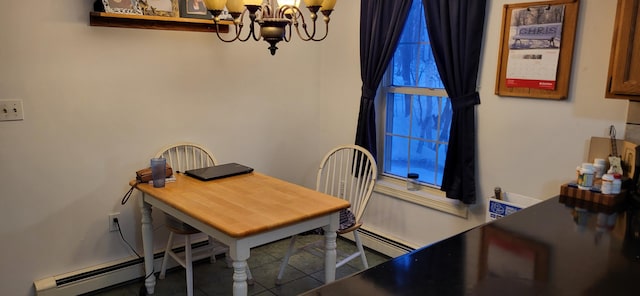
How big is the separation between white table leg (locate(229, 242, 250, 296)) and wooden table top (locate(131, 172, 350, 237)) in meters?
0.08

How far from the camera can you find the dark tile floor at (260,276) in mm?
2914

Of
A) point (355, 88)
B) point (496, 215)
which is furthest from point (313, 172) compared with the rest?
point (496, 215)

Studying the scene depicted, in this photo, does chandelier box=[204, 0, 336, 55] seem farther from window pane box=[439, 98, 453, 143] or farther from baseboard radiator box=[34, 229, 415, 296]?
baseboard radiator box=[34, 229, 415, 296]

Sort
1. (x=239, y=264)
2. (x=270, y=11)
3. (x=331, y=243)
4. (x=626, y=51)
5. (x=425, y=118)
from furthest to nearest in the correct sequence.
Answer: (x=425, y=118) → (x=331, y=243) → (x=270, y=11) → (x=239, y=264) → (x=626, y=51)

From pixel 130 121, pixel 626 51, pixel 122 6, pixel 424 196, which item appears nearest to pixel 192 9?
pixel 122 6

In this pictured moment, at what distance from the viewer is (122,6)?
2.61 metres

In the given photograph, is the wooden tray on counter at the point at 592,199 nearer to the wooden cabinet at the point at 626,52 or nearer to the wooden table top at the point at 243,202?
the wooden cabinet at the point at 626,52

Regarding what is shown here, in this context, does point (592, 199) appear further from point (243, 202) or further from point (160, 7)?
point (160, 7)

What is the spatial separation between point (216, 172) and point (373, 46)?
1358 mm

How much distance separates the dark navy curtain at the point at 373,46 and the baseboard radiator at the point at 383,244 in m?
0.62

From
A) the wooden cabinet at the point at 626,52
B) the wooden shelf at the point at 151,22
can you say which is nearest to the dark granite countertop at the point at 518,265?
the wooden cabinet at the point at 626,52

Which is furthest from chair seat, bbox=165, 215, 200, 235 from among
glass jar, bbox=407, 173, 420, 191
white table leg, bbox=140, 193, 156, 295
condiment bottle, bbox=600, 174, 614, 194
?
condiment bottle, bbox=600, 174, 614, 194

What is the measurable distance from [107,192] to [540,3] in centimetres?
267

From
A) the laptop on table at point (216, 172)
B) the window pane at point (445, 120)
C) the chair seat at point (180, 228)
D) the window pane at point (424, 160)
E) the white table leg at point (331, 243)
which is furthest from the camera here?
the window pane at point (424, 160)
